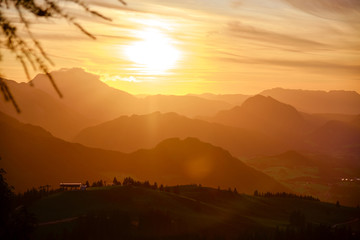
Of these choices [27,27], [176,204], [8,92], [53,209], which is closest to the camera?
[8,92]

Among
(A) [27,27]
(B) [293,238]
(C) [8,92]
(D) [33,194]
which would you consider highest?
(A) [27,27]

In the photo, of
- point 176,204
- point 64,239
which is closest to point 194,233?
point 176,204

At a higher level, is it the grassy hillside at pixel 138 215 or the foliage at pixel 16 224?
the foliage at pixel 16 224

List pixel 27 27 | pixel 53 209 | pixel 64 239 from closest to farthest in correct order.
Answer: pixel 27 27, pixel 64 239, pixel 53 209

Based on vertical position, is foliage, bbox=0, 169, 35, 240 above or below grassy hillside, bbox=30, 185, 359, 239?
above

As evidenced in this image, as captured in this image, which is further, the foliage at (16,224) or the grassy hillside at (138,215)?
the grassy hillside at (138,215)

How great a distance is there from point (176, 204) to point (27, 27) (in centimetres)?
17726

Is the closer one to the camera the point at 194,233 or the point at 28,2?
the point at 28,2

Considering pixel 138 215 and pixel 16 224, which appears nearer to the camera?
pixel 16 224

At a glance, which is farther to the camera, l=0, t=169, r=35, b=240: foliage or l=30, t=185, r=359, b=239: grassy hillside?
l=30, t=185, r=359, b=239: grassy hillside

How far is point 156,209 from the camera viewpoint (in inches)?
6521

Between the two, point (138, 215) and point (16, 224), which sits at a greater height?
point (16, 224)

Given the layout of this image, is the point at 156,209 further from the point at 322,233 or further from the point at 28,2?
the point at 28,2

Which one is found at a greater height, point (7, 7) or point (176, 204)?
point (7, 7)
